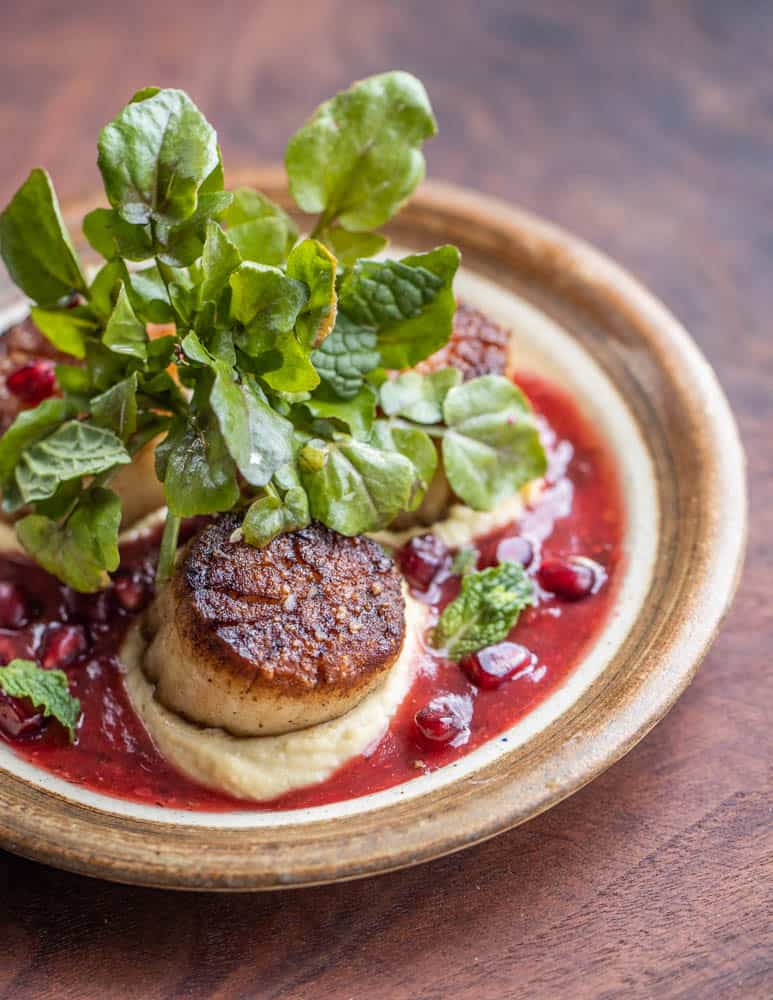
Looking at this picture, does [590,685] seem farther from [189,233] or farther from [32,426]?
[32,426]

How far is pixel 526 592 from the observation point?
426 cm

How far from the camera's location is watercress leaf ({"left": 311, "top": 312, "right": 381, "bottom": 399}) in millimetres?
3951

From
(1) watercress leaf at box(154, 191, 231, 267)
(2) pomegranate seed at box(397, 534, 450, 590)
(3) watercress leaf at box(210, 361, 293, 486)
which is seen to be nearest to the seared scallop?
(2) pomegranate seed at box(397, 534, 450, 590)

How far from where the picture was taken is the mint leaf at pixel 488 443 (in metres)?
4.30

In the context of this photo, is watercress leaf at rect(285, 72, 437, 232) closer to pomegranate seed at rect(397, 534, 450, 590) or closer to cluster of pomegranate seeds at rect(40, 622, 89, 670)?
pomegranate seed at rect(397, 534, 450, 590)

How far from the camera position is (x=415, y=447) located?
4148 millimetres

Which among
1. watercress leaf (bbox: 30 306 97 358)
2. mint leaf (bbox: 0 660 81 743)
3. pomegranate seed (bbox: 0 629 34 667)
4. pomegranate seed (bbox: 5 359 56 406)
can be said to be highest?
watercress leaf (bbox: 30 306 97 358)

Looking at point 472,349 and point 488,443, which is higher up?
point 472,349

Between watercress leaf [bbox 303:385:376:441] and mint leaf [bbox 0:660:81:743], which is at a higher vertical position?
watercress leaf [bbox 303:385:376:441]

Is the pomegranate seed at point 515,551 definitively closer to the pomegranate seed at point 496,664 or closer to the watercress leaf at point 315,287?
the pomegranate seed at point 496,664

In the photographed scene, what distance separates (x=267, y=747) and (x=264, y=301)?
4.32 ft

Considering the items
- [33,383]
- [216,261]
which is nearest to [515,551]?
[216,261]

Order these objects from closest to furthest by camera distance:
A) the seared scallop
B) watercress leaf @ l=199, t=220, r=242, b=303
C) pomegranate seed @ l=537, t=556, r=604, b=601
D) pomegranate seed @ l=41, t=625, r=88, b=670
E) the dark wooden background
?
the dark wooden background
watercress leaf @ l=199, t=220, r=242, b=303
the seared scallop
pomegranate seed @ l=41, t=625, r=88, b=670
pomegranate seed @ l=537, t=556, r=604, b=601

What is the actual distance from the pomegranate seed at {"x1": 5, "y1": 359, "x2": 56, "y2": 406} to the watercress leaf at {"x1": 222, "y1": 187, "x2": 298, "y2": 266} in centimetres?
89
